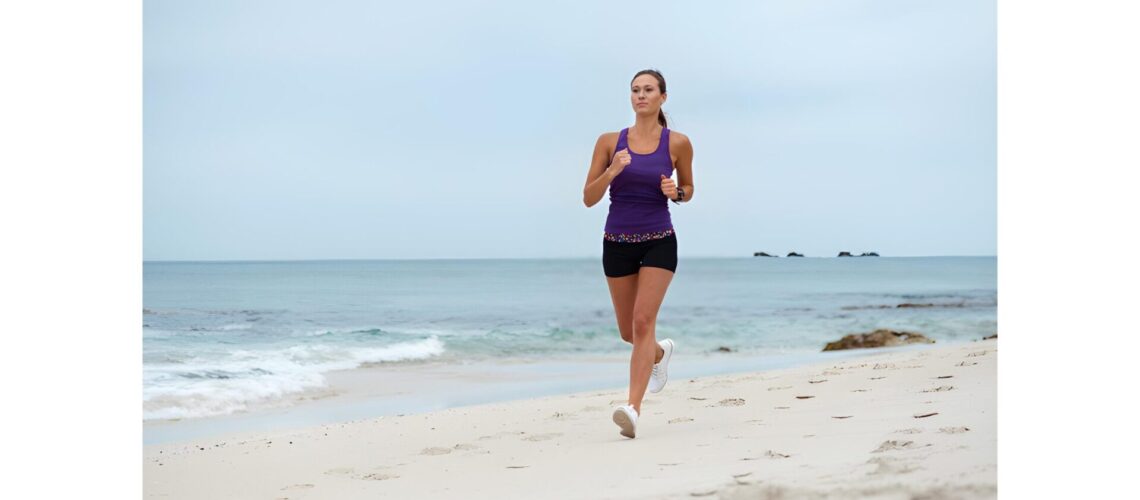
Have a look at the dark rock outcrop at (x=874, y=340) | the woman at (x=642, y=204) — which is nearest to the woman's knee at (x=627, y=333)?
the woman at (x=642, y=204)

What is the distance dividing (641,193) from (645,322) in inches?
15.5

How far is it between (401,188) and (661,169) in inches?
630

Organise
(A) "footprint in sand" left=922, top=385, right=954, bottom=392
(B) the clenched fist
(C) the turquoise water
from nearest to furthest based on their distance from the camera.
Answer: (B) the clenched fist → (A) "footprint in sand" left=922, top=385, right=954, bottom=392 → (C) the turquoise water

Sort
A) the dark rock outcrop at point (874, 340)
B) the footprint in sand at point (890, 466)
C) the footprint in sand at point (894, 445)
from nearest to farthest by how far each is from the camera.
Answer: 1. the footprint in sand at point (890, 466)
2. the footprint in sand at point (894, 445)
3. the dark rock outcrop at point (874, 340)

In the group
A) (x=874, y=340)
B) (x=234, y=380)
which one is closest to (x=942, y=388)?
(x=234, y=380)

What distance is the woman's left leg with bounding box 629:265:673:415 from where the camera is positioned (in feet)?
9.98

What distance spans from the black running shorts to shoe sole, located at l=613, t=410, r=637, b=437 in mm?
438

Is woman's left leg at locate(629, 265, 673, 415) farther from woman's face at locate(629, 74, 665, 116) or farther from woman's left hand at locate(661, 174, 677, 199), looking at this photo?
woman's face at locate(629, 74, 665, 116)

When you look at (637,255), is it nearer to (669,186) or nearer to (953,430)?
(669,186)

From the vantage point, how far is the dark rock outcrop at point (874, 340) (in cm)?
805

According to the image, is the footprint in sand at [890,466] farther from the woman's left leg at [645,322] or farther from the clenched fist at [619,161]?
the clenched fist at [619,161]

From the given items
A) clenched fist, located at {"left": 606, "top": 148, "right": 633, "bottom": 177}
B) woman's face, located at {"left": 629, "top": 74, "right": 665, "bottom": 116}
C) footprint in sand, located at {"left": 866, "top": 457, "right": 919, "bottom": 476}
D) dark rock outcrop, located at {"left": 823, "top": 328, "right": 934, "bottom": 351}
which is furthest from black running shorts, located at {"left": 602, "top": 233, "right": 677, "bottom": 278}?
dark rock outcrop, located at {"left": 823, "top": 328, "right": 934, "bottom": 351}
